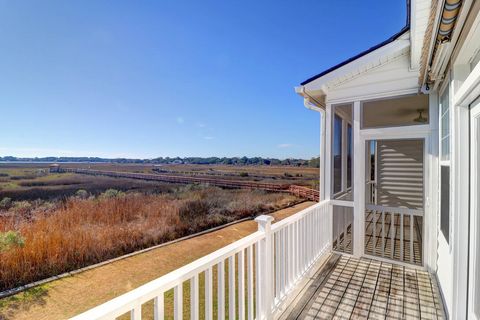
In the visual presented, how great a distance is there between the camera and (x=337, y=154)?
389 cm

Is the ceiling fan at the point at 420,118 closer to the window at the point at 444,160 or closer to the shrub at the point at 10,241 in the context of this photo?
the window at the point at 444,160

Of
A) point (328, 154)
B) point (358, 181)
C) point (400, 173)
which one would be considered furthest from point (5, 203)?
point (400, 173)

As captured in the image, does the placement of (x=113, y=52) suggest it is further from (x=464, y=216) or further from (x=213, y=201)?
(x=464, y=216)

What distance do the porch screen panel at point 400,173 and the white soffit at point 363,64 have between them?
11.1ft

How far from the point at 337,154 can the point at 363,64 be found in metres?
1.44

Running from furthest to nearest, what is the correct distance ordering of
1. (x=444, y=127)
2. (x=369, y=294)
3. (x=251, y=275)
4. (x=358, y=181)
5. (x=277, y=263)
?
(x=358, y=181), (x=369, y=294), (x=444, y=127), (x=277, y=263), (x=251, y=275)

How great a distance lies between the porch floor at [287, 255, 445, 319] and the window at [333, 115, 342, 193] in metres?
1.24

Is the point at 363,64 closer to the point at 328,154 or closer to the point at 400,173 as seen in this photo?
the point at 328,154

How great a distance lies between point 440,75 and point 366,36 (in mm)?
7399

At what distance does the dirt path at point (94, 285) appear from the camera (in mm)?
3172

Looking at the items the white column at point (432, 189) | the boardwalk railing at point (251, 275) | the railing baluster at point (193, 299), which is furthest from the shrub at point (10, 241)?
the white column at point (432, 189)

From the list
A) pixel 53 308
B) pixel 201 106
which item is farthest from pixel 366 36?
pixel 201 106

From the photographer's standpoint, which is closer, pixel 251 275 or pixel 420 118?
pixel 251 275

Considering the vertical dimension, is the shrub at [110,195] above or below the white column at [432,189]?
below
